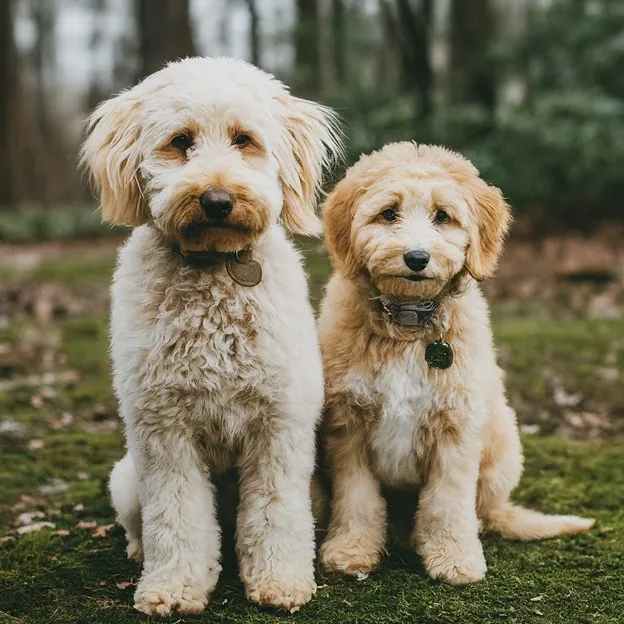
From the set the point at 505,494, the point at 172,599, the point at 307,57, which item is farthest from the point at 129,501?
the point at 307,57

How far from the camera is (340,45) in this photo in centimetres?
1470

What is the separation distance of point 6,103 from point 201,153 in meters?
18.0

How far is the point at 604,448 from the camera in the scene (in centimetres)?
547

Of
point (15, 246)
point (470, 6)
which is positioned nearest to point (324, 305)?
point (470, 6)

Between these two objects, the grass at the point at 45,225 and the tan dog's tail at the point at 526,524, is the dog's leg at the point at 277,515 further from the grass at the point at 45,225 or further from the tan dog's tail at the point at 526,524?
the grass at the point at 45,225

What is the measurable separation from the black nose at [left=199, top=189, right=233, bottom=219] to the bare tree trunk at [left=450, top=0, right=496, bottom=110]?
33.4 feet

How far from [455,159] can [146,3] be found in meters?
12.9

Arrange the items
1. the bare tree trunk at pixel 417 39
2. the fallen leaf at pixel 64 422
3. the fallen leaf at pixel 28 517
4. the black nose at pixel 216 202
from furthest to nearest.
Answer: the bare tree trunk at pixel 417 39
the fallen leaf at pixel 64 422
the fallen leaf at pixel 28 517
the black nose at pixel 216 202

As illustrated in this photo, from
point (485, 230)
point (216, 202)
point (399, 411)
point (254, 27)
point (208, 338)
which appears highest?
point (254, 27)

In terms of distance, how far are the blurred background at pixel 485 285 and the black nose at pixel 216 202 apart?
151 centimetres

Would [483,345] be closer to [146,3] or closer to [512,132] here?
[512,132]

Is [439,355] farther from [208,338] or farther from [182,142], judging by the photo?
[182,142]

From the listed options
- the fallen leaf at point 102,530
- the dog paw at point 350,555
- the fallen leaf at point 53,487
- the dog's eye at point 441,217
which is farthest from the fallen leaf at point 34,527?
the dog's eye at point 441,217

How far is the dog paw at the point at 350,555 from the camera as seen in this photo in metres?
→ 3.59
